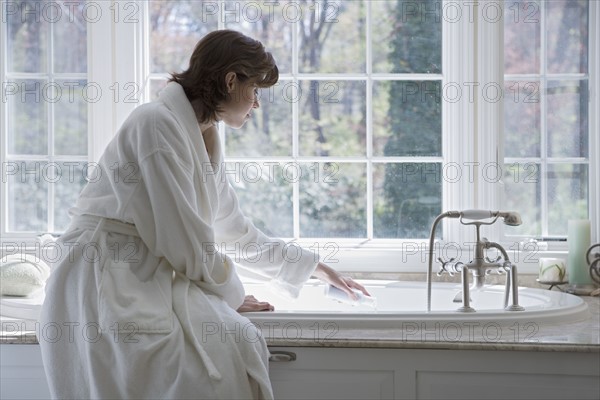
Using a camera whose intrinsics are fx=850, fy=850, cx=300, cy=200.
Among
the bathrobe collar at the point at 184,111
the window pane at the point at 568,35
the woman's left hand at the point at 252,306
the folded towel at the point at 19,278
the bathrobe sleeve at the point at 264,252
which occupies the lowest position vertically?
the woman's left hand at the point at 252,306

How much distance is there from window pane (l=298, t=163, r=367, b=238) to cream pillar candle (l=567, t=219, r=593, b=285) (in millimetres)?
831

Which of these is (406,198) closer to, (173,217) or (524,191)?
Answer: (524,191)

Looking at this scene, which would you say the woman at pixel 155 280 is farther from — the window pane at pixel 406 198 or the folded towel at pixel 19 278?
the window pane at pixel 406 198

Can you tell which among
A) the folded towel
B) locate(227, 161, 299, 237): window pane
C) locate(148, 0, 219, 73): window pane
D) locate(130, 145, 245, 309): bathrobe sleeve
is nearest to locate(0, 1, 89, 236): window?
locate(148, 0, 219, 73): window pane

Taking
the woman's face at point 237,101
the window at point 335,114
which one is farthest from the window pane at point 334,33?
the woman's face at point 237,101

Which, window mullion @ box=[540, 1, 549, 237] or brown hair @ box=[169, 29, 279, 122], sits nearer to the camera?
brown hair @ box=[169, 29, 279, 122]

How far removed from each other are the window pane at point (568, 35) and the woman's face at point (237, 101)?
1463 mm

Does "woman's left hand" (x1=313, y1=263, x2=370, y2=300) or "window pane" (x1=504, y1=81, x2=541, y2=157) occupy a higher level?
"window pane" (x1=504, y1=81, x2=541, y2=157)

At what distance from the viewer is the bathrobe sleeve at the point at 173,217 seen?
7.37 ft

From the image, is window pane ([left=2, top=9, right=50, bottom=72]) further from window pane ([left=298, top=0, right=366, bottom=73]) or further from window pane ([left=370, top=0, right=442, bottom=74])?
window pane ([left=370, top=0, right=442, bottom=74])

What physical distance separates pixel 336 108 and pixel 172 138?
1.36 m

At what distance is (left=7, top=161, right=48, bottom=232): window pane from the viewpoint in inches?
141

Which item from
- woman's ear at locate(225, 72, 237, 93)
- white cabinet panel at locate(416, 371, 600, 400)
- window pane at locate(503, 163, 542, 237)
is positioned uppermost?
woman's ear at locate(225, 72, 237, 93)

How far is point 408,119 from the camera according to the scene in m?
3.53
